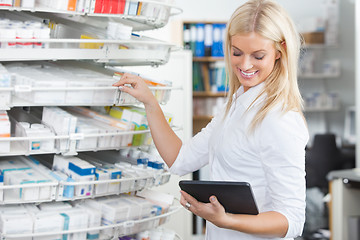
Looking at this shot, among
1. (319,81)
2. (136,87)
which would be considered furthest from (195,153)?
(319,81)

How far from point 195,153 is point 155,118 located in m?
0.17

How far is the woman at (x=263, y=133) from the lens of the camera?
53.3 inches

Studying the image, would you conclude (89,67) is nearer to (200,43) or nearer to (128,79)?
(128,79)

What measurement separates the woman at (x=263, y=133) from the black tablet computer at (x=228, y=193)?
0.02 m

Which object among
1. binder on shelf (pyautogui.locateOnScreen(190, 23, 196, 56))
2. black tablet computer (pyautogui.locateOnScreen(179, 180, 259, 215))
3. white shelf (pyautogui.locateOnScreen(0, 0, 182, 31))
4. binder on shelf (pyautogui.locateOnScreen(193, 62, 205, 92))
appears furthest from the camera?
binder on shelf (pyautogui.locateOnScreen(193, 62, 205, 92))

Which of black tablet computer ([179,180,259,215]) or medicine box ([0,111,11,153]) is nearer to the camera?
black tablet computer ([179,180,259,215])

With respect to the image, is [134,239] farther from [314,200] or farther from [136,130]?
[314,200]

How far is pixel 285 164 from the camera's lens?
1355 millimetres

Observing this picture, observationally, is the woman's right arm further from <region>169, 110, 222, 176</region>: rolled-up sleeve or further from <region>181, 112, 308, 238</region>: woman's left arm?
<region>181, 112, 308, 238</region>: woman's left arm

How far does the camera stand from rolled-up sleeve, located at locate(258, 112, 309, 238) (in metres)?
1.36

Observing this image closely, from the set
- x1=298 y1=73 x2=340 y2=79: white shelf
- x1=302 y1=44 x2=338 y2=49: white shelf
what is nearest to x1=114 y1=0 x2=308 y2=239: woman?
x1=298 y1=73 x2=340 y2=79: white shelf

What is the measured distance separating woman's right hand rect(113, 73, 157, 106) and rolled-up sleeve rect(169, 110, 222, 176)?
0.63ft

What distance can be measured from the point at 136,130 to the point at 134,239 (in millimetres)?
347

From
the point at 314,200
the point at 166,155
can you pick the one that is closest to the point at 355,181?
the point at 166,155
